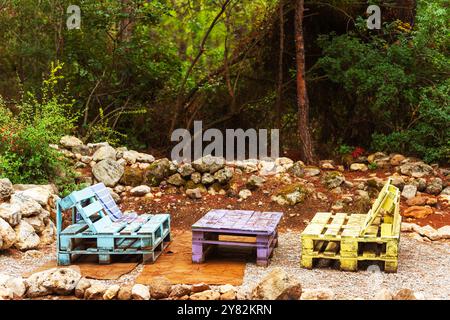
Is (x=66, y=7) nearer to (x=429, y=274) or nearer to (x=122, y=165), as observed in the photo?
(x=122, y=165)

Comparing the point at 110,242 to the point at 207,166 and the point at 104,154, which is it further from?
the point at 104,154

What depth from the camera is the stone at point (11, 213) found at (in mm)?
6805

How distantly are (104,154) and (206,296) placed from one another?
5.12 m

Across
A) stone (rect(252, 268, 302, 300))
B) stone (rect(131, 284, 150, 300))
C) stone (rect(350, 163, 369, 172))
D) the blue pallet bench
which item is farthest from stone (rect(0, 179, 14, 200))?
stone (rect(350, 163, 369, 172))

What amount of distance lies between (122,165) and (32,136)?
1603mm

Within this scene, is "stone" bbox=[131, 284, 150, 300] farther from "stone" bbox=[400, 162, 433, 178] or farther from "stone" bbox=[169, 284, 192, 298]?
"stone" bbox=[400, 162, 433, 178]

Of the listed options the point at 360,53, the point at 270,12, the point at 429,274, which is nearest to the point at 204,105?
the point at 270,12

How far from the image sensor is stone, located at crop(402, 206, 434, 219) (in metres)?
8.51

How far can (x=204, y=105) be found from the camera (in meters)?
12.3

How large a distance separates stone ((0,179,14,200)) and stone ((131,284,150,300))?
2877 millimetres

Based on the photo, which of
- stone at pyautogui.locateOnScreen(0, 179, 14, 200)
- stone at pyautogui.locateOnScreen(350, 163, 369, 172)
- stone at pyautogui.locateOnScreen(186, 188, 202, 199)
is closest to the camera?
stone at pyautogui.locateOnScreen(0, 179, 14, 200)

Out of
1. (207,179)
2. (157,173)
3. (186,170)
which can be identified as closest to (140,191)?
(157,173)

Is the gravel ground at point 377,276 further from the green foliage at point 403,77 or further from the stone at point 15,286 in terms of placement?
the green foliage at point 403,77

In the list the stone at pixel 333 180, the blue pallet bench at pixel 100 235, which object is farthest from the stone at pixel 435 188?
the blue pallet bench at pixel 100 235
